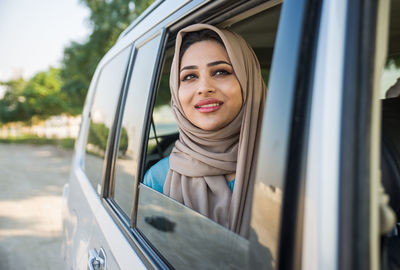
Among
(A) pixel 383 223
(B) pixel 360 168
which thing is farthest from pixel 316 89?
(A) pixel 383 223

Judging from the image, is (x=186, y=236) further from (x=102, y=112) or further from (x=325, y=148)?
(x=102, y=112)

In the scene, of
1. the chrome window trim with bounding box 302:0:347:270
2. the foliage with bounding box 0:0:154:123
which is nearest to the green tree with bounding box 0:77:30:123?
the foliage with bounding box 0:0:154:123

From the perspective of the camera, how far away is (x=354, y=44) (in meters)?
0.55

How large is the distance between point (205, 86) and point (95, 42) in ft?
34.4

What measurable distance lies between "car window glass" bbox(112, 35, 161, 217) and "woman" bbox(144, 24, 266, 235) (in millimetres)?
109

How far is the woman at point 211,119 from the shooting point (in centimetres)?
123

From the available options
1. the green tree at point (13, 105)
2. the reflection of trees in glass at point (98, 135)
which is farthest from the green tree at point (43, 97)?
the reflection of trees in glass at point (98, 135)

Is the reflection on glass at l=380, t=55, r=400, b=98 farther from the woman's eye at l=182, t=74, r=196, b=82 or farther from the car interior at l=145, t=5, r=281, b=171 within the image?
the woman's eye at l=182, t=74, r=196, b=82

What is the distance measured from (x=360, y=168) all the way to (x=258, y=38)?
164 centimetres

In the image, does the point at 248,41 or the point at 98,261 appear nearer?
the point at 98,261

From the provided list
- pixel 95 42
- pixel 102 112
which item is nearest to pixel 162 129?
pixel 102 112

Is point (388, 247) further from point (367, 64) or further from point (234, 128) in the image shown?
point (234, 128)

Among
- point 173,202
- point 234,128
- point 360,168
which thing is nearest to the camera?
point 360,168

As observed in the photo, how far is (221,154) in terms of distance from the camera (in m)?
1.29
